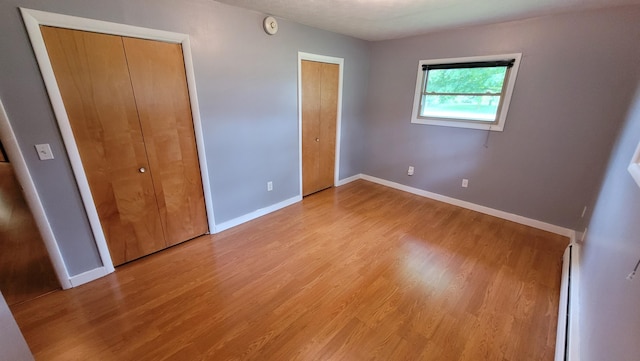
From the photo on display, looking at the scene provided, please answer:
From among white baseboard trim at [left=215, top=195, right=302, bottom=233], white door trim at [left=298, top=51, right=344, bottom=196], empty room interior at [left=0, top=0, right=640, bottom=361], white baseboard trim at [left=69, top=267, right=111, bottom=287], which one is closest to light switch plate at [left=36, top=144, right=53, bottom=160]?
empty room interior at [left=0, top=0, right=640, bottom=361]

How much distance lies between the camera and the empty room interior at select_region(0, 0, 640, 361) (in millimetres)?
1538

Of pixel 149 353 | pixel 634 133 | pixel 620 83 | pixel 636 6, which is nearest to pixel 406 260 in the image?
pixel 634 133

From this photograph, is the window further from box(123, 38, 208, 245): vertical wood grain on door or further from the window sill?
box(123, 38, 208, 245): vertical wood grain on door

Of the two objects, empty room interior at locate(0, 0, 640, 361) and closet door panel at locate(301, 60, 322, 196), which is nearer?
empty room interior at locate(0, 0, 640, 361)

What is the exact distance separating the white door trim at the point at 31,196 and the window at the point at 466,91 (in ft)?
13.1

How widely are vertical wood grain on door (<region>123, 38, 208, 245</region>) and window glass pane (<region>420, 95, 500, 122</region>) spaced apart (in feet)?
10.1

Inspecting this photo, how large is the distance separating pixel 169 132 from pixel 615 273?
3.10m

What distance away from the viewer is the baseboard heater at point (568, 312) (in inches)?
54.6

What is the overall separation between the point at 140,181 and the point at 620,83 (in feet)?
14.4

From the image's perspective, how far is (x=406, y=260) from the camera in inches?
91.4

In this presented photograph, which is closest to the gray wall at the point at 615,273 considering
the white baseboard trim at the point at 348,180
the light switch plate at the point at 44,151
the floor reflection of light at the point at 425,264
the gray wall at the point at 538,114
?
the gray wall at the point at 538,114

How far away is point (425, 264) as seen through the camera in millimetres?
2273

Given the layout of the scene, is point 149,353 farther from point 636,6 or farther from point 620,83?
point 636,6

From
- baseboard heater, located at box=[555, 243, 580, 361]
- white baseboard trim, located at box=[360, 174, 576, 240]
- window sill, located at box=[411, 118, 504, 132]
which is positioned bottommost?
baseboard heater, located at box=[555, 243, 580, 361]
